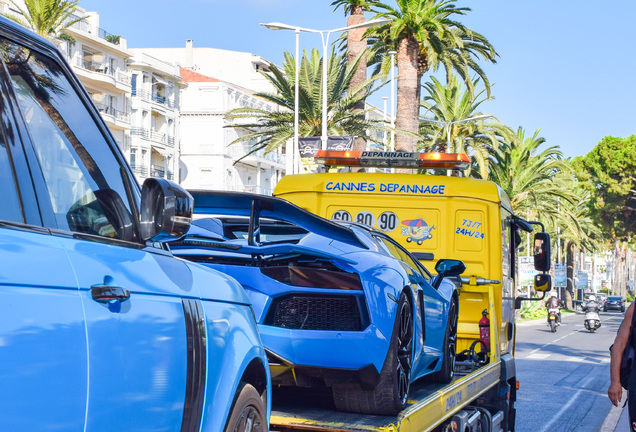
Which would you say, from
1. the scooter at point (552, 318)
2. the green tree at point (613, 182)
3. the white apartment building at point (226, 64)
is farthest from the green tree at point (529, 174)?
the white apartment building at point (226, 64)

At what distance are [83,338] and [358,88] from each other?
2747 centimetres

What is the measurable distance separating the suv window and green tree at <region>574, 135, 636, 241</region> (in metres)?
66.8

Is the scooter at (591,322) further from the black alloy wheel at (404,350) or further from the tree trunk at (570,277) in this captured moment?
the tree trunk at (570,277)

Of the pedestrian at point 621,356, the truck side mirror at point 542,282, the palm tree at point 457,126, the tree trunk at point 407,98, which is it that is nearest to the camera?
the pedestrian at point 621,356

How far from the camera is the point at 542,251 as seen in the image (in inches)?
381

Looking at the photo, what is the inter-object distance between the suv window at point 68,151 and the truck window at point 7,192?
0.53 feet

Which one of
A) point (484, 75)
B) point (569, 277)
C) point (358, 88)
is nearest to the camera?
point (358, 88)

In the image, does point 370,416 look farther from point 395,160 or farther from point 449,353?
point 395,160

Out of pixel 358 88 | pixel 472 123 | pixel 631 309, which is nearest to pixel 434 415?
pixel 631 309

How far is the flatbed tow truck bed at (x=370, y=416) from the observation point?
4465 millimetres

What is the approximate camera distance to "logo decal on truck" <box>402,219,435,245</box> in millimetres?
8617

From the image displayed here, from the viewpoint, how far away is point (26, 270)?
2.04 meters

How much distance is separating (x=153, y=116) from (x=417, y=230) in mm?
68541

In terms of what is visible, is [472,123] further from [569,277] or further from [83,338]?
[569,277]
